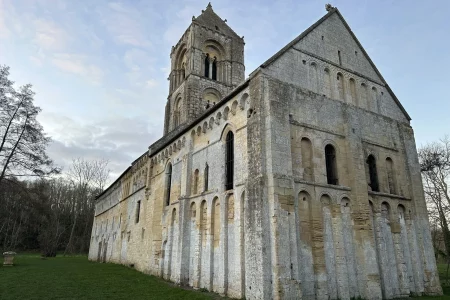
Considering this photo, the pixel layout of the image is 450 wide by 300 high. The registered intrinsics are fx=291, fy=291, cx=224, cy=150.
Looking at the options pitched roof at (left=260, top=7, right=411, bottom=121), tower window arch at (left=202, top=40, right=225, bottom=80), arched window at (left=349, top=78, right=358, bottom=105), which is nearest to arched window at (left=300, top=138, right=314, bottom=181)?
pitched roof at (left=260, top=7, right=411, bottom=121)

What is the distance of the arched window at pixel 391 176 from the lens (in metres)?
13.9

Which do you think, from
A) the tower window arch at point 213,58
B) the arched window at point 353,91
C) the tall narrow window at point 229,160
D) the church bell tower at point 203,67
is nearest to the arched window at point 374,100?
the arched window at point 353,91

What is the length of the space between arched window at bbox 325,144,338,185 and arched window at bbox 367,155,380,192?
237 cm

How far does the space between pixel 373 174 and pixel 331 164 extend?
2783mm

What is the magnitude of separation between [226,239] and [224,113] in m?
5.59

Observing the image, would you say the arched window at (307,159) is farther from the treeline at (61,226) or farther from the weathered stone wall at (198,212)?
the treeline at (61,226)

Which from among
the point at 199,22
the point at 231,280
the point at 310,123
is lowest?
the point at 231,280

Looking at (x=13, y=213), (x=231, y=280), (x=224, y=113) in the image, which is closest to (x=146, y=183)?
(x=13, y=213)

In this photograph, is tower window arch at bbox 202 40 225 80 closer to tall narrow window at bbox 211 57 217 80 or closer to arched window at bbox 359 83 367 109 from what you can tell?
tall narrow window at bbox 211 57 217 80

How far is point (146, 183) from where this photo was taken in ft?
71.9

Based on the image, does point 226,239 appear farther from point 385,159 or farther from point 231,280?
point 385,159

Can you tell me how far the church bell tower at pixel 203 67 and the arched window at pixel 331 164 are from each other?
1570cm

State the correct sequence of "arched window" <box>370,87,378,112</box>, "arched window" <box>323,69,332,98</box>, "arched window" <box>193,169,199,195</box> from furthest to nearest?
"arched window" <box>193,169,199,195</box> < "arched window" <box>370,87,378,112</box> < "arched window" <box>323,69,332,98</box>

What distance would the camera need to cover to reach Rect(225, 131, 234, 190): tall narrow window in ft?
41.4
